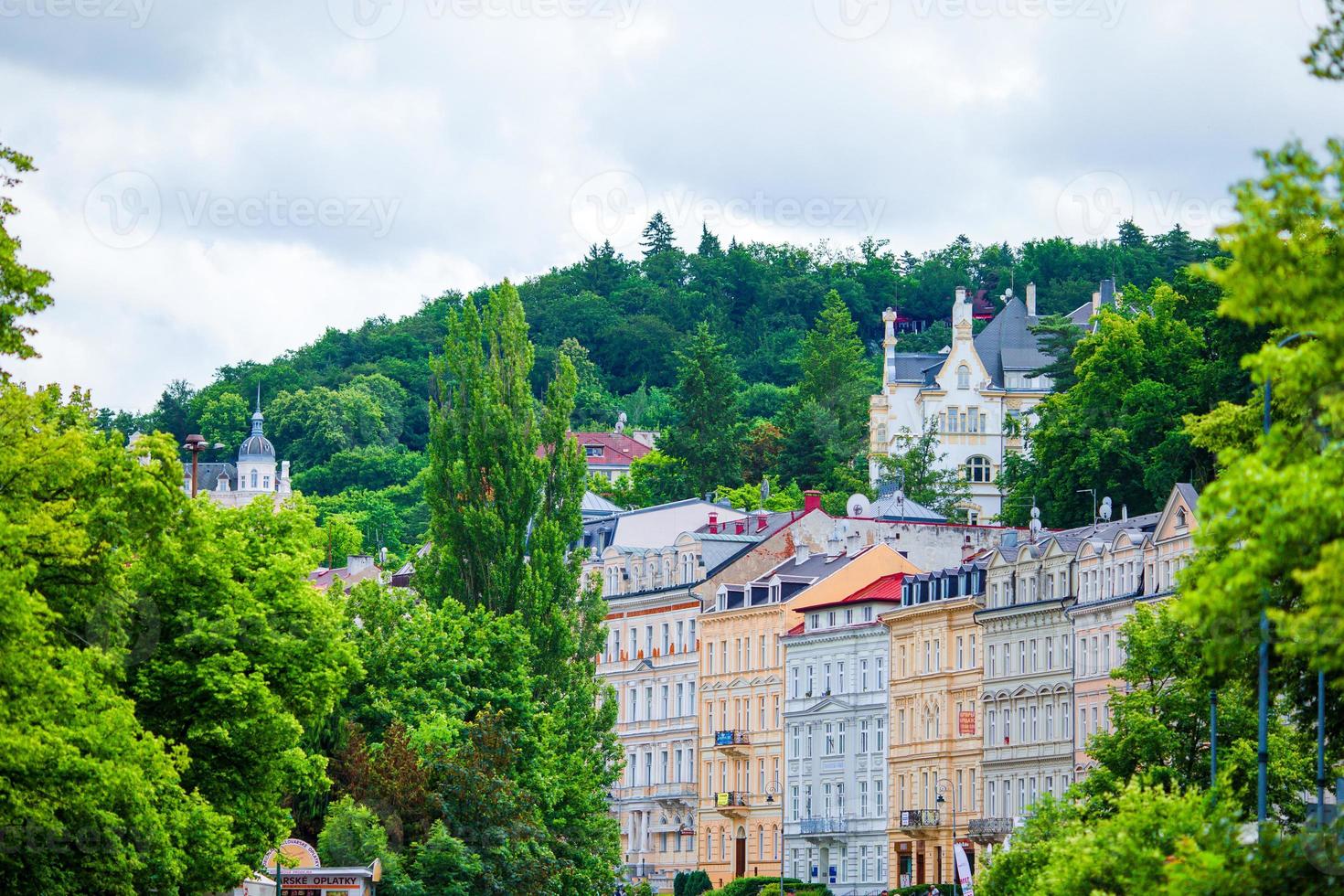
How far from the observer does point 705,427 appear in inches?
6727

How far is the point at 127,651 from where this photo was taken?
4841 cm

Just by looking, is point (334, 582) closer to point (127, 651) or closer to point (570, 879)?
point (570, 879)

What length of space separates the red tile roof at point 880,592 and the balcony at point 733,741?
7.93 m

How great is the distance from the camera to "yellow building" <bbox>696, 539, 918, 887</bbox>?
375ft

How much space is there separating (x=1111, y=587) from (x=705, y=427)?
81521 millimetres

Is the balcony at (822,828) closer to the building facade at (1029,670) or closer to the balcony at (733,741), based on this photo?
the balcony at (733,741)

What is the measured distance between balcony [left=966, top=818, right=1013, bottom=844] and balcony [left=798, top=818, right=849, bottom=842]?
11.1 m

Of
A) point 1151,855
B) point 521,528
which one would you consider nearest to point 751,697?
point 521,528

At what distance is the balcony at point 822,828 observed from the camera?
109438 millimetres

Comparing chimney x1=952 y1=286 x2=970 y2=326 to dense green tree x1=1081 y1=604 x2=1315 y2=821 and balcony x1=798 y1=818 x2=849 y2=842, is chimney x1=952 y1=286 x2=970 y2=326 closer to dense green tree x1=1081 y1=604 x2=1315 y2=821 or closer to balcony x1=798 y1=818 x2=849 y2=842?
balcony x1=798 y1=818 x2=849 y2=842

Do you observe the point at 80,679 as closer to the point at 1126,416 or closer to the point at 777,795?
the point at 1126,416

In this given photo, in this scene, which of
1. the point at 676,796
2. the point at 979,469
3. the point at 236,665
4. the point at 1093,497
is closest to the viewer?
the point at 236,665

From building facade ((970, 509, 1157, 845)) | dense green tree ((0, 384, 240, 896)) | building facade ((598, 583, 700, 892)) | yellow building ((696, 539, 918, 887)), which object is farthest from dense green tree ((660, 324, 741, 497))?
dense green tree ((0, 384, 240, 896))

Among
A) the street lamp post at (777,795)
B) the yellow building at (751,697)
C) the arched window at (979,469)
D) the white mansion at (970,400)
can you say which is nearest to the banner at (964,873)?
the street lamp post at (777,795)
